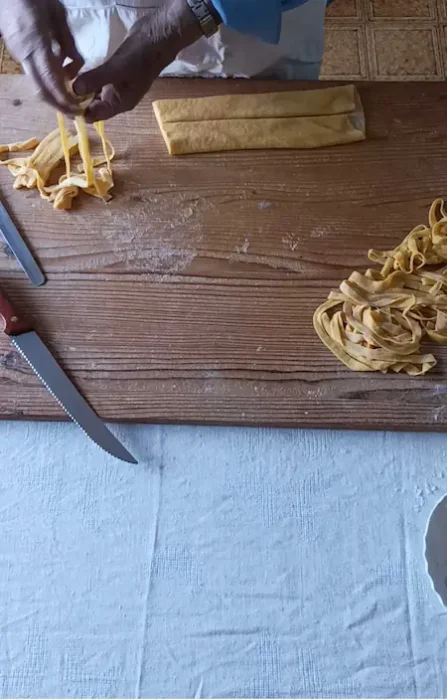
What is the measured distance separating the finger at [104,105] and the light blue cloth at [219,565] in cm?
34

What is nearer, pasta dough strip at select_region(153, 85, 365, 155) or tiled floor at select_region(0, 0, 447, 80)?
pasta dough strip at select_region(153, 85, 365, 155)

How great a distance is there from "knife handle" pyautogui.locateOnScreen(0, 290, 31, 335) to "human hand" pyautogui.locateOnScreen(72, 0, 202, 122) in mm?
228

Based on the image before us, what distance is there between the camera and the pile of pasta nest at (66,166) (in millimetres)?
823

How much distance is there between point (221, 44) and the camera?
0.92 metres

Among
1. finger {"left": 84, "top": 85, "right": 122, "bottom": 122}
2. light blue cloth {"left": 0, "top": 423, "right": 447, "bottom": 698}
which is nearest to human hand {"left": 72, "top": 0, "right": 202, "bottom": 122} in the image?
finger {"left": 84, "top": 85, "right": 122, "bottom": 122}

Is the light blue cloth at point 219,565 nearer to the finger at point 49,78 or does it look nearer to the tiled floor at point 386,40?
the finger at point 49,78

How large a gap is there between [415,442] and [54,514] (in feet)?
1.20

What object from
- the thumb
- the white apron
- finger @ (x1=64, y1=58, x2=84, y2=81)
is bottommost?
the white apron

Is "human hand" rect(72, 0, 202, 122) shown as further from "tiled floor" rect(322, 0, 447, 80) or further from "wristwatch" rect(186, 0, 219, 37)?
"tiled floor" rect(322, 0, 447, 80)

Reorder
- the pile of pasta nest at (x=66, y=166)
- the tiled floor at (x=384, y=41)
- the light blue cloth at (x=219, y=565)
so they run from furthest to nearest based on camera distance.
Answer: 1. the tiled floor at (x=384, y=41)
2. the pile of pasta nest at (x=66, y=166)
3. the light blue cloth at (x=219, y=565)

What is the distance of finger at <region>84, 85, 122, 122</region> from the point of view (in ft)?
2.49

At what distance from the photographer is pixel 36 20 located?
75 cm

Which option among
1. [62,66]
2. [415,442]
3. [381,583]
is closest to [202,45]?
[62,66]

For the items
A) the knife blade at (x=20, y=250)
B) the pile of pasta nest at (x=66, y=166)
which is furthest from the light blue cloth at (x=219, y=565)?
the pile of pasta nest at (x=66, y=166)
